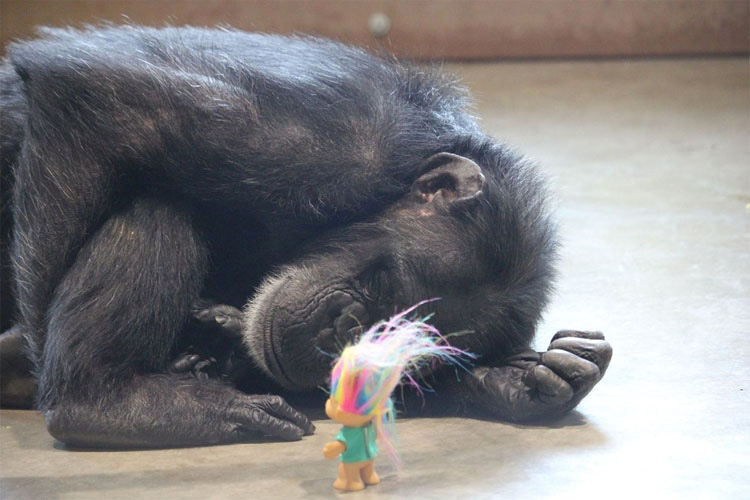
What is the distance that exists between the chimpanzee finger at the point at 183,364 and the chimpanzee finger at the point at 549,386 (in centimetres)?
92

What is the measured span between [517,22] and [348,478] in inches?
247

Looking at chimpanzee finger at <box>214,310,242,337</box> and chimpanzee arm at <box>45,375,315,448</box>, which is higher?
chimpanzee finger at <box>214,310,242,337</box>

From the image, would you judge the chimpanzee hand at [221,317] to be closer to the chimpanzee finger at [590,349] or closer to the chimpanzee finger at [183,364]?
the chimpanzee finger at [183,364]

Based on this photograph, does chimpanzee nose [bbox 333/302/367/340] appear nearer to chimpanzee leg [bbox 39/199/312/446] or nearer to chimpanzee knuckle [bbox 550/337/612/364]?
chimpanzee leg [bbox 39/199/312/446]

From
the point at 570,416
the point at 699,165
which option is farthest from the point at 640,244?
the point at 570,416

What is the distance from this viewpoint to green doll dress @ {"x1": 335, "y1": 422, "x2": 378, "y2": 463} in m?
2.40

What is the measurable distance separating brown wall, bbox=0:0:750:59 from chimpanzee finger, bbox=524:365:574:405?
540 centimetres

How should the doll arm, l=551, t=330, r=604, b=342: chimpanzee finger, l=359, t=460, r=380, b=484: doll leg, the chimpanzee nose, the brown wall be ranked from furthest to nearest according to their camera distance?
the brown wall < l=551, t=330, r=604, b=342: chimpanzee finger < the chimpanzee nose < l=359, t=460, r=380, b=484: doll leg < the doll arm

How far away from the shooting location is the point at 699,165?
19.1ft

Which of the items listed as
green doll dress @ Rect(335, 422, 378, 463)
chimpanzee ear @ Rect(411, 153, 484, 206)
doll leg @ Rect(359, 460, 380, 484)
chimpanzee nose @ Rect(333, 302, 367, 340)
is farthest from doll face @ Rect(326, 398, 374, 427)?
chimpanzee ear @ Rect(411, 153, 484, 206)

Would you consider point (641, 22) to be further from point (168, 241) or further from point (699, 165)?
point (168, 241)

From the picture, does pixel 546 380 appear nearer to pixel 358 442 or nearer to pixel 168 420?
pixel 358 442

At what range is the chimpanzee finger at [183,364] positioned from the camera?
3.01 meters

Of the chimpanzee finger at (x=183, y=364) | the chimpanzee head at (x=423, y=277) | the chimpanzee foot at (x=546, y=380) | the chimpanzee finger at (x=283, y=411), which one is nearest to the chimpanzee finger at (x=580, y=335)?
the chimpanzee foot at (x=546, y=380)
